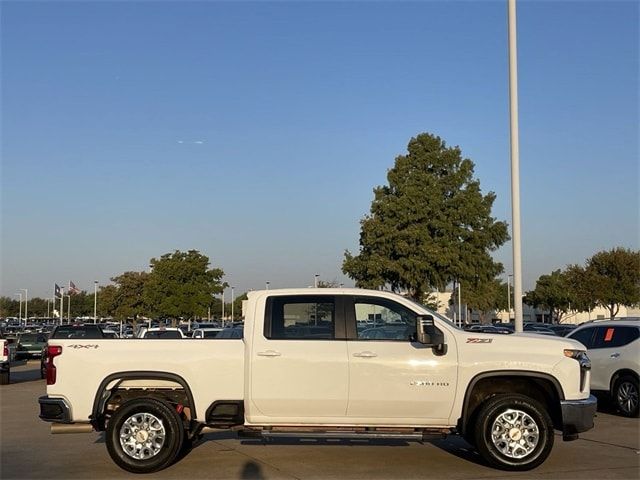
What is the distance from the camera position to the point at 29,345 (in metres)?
34.9

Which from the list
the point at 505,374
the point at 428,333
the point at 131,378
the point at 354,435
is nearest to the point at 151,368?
the point at 131,378

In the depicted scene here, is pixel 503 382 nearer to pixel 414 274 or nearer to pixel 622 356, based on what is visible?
pixel 622 356

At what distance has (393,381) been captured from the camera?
871 cm

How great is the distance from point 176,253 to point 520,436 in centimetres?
4536

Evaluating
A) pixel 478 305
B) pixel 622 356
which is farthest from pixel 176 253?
pixel 622 356

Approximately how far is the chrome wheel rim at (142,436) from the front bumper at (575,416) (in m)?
4.77

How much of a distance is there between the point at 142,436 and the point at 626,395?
9.25 m

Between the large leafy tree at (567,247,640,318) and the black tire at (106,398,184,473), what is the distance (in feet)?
163

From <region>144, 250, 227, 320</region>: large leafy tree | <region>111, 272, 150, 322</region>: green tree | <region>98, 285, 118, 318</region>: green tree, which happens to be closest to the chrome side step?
<region>144, 250, 227, 320</region>: large leafy tree

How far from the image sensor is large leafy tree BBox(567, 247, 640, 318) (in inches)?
2121

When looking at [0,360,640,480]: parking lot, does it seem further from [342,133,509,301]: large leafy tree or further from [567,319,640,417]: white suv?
[342,133,509,301]: large leafy tree

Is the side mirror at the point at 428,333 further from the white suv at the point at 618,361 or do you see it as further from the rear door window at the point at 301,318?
the white suv at the point at 618,361

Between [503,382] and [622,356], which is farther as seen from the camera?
[622,356]

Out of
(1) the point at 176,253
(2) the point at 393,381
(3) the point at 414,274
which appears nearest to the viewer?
(2) the point at 393,381
